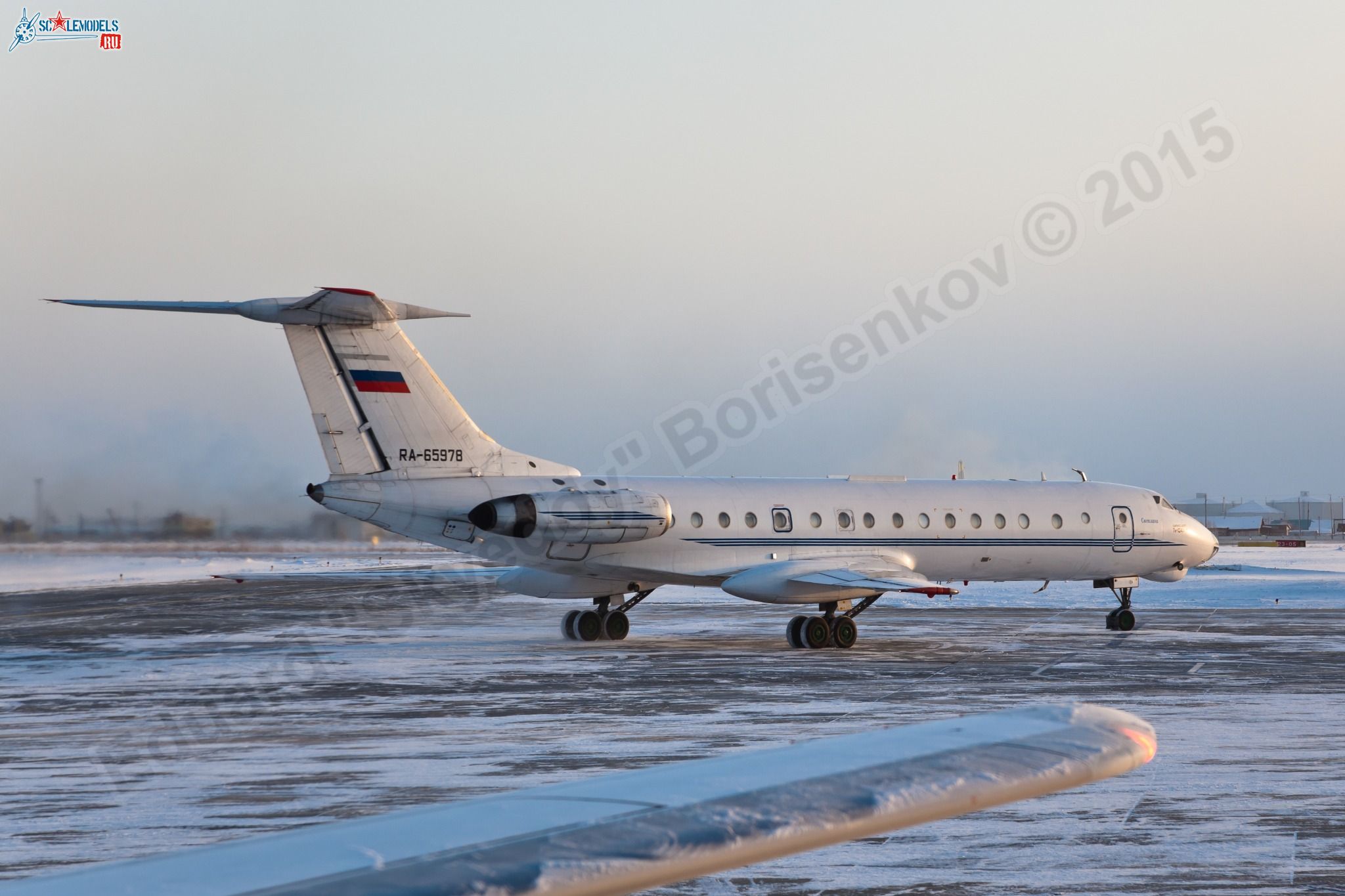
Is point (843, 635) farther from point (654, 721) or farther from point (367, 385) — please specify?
point (654, 721)

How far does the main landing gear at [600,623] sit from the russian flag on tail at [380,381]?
199 inches

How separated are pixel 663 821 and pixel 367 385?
1638cm

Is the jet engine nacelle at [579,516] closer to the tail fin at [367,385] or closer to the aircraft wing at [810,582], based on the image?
the tail fin at [367,385]

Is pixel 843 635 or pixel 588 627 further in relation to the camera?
pixel 588 627

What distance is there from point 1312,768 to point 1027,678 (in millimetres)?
6077

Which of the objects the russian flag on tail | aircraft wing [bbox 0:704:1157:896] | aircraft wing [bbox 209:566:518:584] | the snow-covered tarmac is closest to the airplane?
the russian flag on tail

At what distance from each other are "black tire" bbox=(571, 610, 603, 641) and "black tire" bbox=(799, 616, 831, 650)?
3.31 meters

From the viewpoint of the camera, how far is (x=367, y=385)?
1862cm

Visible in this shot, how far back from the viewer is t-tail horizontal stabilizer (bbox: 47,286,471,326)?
679 inches

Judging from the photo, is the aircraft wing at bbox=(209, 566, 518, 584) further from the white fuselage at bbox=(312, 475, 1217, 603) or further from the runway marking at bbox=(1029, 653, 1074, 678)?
the runway marking at bbox=(1029, 653, 1074, 678)

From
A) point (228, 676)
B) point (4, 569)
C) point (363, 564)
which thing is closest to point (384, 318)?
point (228, 676)

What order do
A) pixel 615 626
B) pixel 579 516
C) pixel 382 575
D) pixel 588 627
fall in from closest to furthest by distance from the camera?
pixel 579 516, pixel 588 627, pixel 615 626, pixel 382 575

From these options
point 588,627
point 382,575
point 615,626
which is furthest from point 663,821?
point 382,575

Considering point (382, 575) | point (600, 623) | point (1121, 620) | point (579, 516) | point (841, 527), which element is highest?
point (579, 516)
